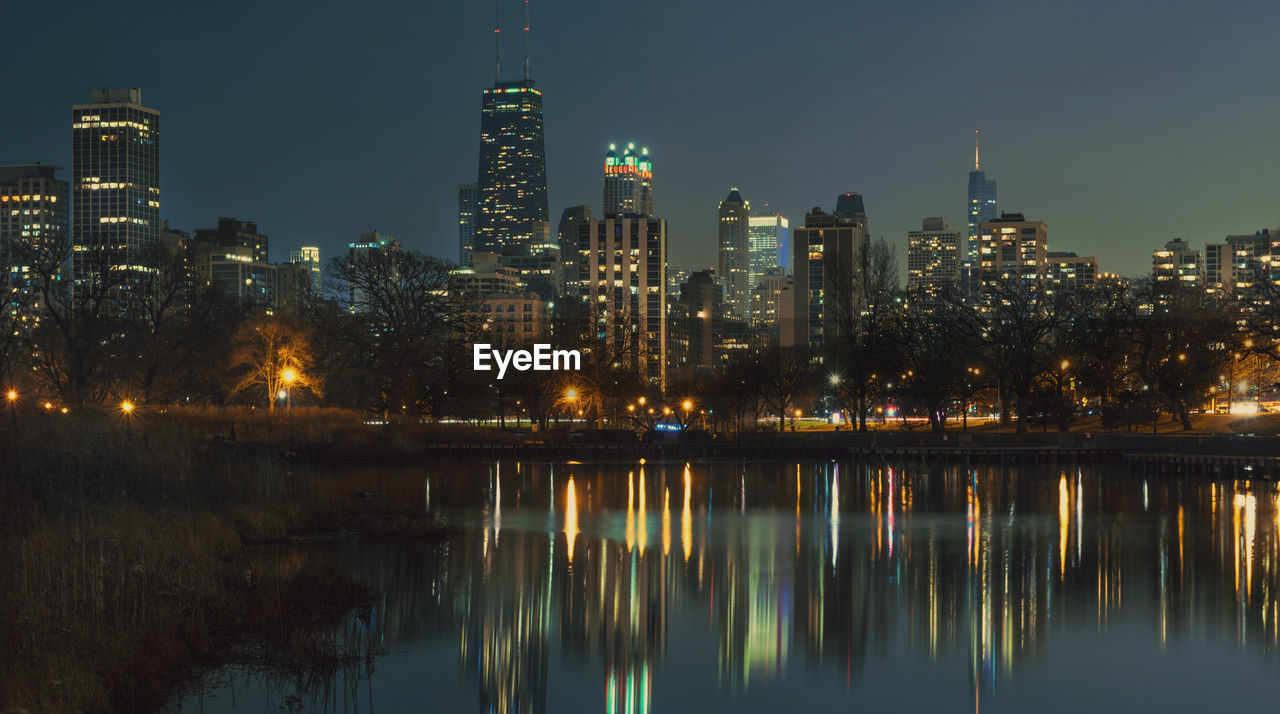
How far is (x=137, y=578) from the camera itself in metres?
19.6

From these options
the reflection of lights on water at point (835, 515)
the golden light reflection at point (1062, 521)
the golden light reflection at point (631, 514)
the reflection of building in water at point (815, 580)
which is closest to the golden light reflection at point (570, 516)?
the reflection of building in water at point (815, 580)

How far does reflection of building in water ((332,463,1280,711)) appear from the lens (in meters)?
19.6

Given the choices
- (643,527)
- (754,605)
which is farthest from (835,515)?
(754,605)

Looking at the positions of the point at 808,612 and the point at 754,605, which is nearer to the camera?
the point at 808,612

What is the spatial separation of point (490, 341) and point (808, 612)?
77.4m

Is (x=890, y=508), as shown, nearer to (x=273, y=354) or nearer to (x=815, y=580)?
(x=815, y=580)

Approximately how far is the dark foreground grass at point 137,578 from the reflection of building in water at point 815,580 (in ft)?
7.53

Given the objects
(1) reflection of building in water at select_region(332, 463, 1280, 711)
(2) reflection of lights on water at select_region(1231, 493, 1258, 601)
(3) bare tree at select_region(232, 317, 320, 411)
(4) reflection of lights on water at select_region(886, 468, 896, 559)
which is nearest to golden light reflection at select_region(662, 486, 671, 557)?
(1) reflection of building in water at select_region(332, 463, 1280, 711)

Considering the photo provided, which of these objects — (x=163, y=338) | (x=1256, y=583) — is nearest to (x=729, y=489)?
(x=1256, y=583)

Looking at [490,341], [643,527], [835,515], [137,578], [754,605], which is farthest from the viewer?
[490,341]

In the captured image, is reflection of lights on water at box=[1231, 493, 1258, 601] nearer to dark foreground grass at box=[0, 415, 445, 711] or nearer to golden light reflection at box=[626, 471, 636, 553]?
golden light reflection at box=[626, 471, 636, 553]

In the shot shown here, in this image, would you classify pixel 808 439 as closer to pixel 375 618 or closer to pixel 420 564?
pixel 420 564

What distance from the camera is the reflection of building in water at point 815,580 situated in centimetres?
1958

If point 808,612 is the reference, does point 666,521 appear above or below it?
above
